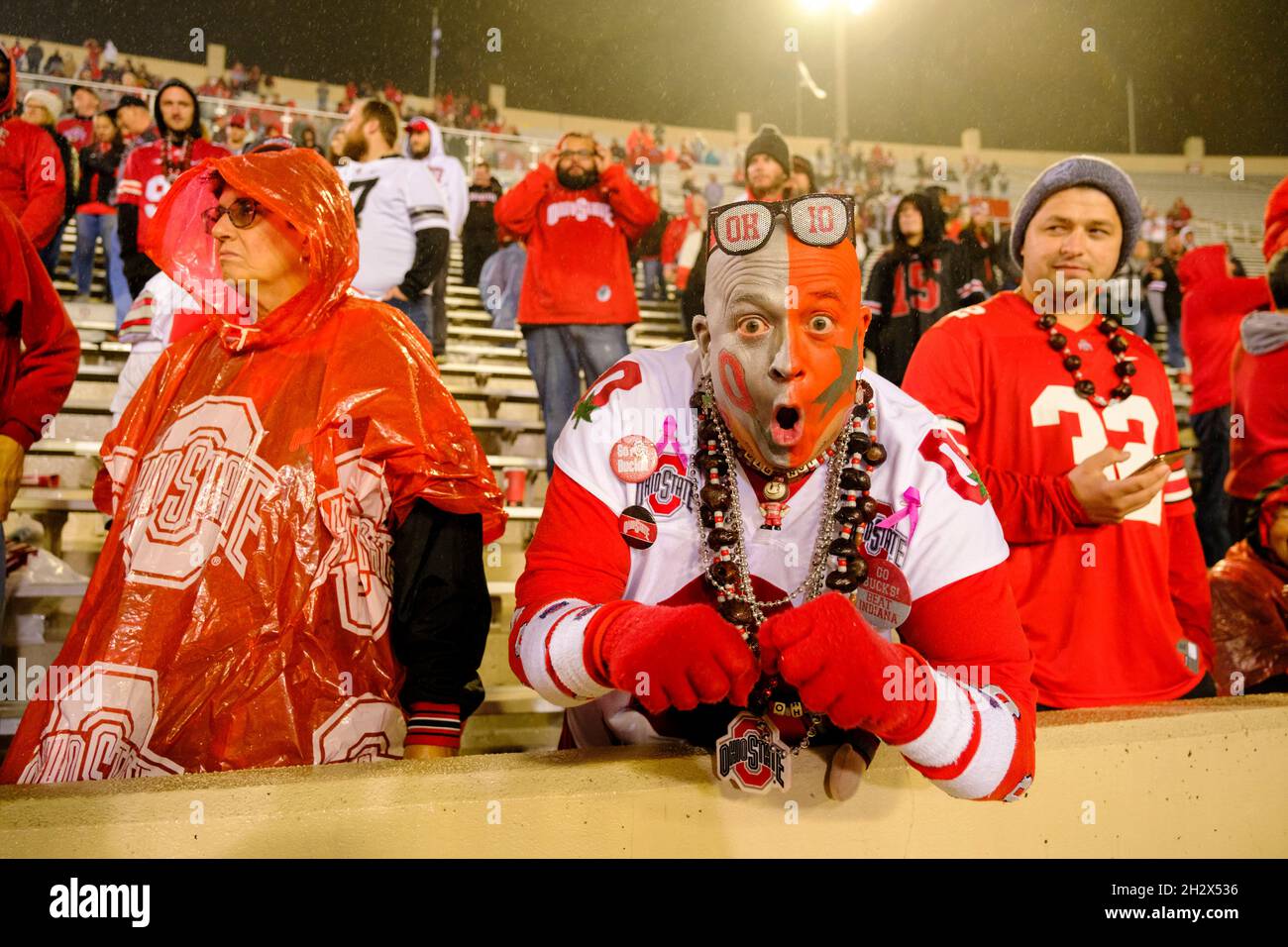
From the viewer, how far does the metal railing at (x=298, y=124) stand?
41.0ft

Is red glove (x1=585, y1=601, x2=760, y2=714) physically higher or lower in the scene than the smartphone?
lower

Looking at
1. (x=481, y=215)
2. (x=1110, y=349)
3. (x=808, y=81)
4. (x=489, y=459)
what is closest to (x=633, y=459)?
(x=1110, y=349)

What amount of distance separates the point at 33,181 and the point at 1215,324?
233 inches

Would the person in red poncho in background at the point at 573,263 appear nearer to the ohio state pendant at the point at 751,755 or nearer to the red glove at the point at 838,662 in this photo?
the ohio state pendant at the point at 751,755

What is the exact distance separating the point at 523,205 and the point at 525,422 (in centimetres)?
144

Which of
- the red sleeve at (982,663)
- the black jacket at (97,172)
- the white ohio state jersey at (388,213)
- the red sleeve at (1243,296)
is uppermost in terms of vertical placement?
the black jacket at (97,172)

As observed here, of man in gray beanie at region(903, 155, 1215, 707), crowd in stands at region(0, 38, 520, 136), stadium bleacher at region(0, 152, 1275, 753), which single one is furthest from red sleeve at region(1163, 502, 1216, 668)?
crowd in stands at region(0, 38, 520, 136)

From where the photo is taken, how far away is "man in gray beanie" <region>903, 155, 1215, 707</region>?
99.3 inches

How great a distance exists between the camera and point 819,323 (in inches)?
70.0

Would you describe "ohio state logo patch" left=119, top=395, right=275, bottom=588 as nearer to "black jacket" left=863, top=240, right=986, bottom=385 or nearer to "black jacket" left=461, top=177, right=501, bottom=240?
"black jacket" left=863, top=240, right=986, bottom=385

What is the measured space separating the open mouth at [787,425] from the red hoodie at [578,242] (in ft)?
12.1

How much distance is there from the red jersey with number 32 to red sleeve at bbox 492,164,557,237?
3275 mm

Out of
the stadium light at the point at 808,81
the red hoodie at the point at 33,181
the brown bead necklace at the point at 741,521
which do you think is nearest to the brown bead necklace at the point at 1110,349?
the brown bead necklace at the point at 741,521

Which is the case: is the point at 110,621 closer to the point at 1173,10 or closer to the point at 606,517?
the point at 606,517
